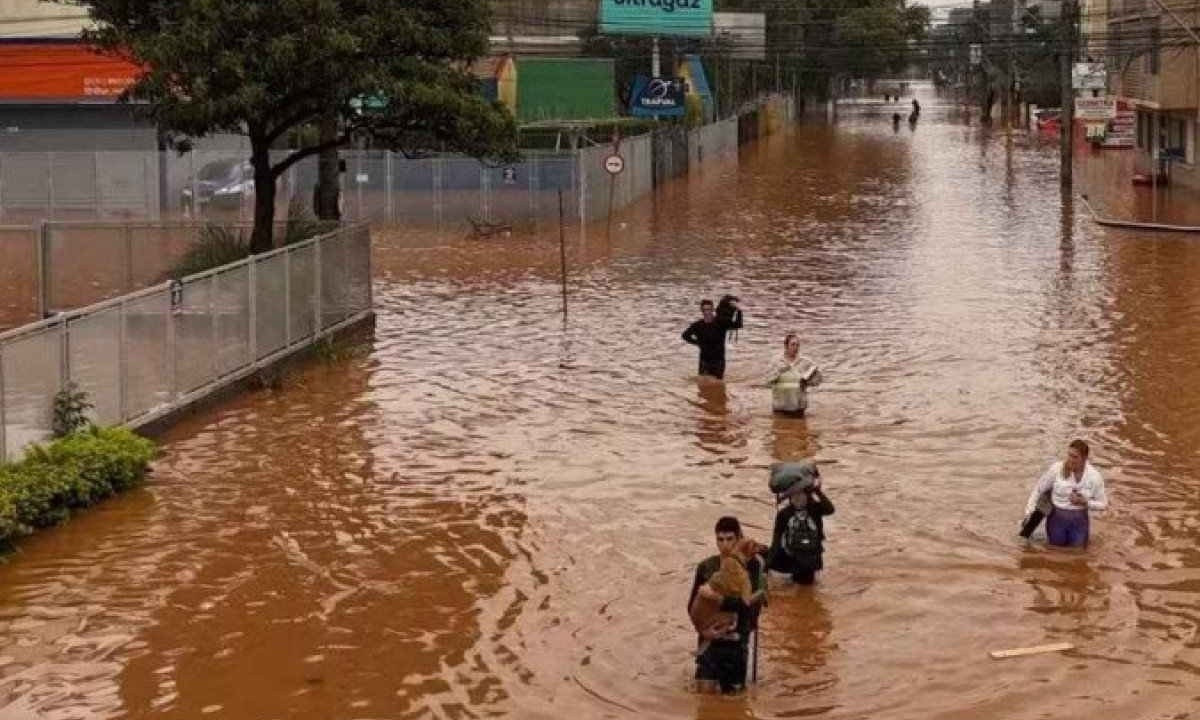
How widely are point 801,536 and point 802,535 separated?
0.01 meters

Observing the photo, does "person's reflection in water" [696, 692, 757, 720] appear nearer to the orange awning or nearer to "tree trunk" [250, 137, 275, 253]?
"tree trunk" [250, 137, 275, 253]

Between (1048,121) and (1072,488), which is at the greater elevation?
(1048,121)

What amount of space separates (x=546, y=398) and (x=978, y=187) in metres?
38.0

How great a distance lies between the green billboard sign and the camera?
72312 millimetres

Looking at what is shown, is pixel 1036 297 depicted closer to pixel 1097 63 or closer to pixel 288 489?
pixel 288 489

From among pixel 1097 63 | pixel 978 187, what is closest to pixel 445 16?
pixel 978 187

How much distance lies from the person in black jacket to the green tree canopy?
1303 cm

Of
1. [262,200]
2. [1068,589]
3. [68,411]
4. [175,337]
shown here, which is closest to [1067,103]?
[262,200]

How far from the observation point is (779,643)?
1208 cm

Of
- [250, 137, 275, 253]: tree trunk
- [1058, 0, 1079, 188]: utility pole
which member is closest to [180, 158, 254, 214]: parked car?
[250, 137, 275, 253]: tree trunk

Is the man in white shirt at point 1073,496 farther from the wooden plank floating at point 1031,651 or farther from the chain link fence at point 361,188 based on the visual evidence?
the chain link fence at point 361,188

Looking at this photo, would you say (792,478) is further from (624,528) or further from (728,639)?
(624,528)

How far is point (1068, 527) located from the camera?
1413 centimetres

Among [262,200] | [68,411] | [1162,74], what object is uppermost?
[1162,74]
